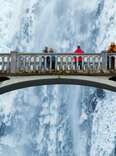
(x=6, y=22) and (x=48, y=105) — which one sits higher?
(x=6, y=22)

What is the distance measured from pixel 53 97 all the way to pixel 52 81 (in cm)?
9359

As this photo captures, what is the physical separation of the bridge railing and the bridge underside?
278 mm

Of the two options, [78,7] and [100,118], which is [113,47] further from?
[78,7]

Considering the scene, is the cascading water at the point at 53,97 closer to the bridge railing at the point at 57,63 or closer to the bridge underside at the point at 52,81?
the bridge railing at the point at 57,63

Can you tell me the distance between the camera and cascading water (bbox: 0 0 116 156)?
416ft

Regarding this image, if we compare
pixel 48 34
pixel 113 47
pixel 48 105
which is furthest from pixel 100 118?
pixel 113 47

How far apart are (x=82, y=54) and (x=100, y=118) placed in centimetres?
8717

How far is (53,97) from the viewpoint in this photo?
131875mm

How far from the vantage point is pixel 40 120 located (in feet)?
431

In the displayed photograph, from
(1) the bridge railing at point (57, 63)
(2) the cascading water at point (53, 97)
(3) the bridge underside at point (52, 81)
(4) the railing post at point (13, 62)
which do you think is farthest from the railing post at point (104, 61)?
(2) the cascading water at point (53, 97)

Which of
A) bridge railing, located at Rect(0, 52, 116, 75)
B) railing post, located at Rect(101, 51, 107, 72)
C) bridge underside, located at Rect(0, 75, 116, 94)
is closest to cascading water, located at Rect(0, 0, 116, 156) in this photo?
bridge railing, located at Rect(0, 52, 116, 75)

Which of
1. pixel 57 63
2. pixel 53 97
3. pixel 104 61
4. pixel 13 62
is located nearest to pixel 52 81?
pixel 57 63

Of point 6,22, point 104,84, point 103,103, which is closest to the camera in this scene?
point 104,84

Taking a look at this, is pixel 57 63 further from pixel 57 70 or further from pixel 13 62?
pixel 13 62
